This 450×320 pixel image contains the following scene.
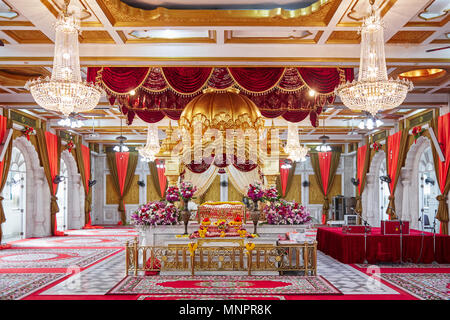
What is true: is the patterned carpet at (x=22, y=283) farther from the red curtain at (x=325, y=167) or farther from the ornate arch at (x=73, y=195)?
the red curtain at (x=325, y=167)

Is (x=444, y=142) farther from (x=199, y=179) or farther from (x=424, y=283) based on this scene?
(x=199, y=179)

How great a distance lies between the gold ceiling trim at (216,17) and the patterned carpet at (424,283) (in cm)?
405

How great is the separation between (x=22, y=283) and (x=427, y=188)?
11572 mm

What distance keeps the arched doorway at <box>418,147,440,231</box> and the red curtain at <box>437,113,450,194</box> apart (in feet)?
7.43

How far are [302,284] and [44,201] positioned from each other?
10.9 metres

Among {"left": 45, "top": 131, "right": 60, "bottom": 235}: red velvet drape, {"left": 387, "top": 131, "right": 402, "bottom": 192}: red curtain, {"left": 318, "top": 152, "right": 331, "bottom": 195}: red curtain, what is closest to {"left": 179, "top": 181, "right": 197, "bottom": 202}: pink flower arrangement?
{"left": 387, "top": 131, "right": 402, "bottom": 192}: red curtain

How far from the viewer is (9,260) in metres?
9.41

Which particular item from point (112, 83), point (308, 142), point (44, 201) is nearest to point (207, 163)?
point (112, 83)

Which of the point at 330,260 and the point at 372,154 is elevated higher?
the point at 372,154

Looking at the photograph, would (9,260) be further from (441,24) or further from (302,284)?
(441,24)

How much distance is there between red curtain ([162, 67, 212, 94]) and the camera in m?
8.38

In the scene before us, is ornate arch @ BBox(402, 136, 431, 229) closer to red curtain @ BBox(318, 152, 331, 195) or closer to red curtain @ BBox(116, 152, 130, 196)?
red curtain @ BBox(318, 152, 331, 195)

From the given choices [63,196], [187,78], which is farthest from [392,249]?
[63,196]

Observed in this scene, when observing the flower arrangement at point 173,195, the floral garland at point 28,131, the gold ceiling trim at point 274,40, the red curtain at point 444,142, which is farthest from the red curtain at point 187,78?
the floral garland at point 28,131
